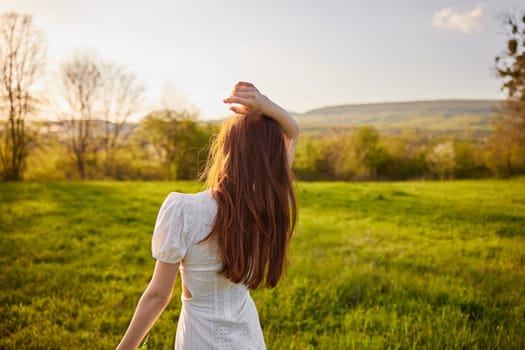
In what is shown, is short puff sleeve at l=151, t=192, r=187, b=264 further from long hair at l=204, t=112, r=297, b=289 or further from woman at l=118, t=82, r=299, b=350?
long hair at l=204, t=112, r=297, b=289

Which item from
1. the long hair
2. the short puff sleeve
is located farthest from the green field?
the short puff sleeve

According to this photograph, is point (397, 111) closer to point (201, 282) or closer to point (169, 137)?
point (169, 137)

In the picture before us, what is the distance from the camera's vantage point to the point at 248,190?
1802 millimetres

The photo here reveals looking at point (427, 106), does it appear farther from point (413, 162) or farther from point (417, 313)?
point (417, 313)

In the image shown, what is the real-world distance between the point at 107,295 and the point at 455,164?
31.7 meters

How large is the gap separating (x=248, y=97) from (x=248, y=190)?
477mm

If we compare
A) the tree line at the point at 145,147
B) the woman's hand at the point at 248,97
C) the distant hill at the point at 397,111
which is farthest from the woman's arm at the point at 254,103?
the distant hill at the point at 397,111

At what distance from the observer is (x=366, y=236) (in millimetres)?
9234

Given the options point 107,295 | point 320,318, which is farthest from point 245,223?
point 107,295

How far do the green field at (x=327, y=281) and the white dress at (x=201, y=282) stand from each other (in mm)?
2384

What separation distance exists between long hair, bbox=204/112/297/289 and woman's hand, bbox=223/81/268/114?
55 millimetres

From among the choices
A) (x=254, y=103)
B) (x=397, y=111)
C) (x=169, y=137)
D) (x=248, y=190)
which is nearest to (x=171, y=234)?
(x=248, y=190)

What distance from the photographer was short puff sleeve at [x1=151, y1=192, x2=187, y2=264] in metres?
1.64

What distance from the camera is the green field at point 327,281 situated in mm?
4215
